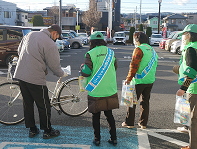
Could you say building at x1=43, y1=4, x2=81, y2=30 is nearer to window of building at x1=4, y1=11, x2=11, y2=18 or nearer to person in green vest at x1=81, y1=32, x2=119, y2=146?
window of building at x1=4, y1=11, x2=11, y2=18

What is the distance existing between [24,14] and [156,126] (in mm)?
61053

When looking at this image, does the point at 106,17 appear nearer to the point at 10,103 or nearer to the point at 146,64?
the point at 10,103

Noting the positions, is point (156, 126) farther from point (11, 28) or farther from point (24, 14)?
point (24, 14)

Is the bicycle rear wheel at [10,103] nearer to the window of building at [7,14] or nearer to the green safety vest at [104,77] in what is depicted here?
the green safety vest at [104,77]

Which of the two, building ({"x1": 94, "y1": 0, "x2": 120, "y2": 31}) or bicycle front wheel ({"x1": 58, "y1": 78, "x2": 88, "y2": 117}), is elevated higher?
building ({"x1": 94, "y1": 0, "x2": 120, "y2": 31})

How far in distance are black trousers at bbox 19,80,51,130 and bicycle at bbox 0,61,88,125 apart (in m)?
0.61

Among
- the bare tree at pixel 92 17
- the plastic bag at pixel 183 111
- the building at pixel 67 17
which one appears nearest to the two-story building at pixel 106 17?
the bare tree at pixel 92 17

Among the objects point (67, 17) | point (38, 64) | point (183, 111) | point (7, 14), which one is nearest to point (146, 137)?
point (183, 111)

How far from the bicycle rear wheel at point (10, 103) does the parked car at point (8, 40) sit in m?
6.31

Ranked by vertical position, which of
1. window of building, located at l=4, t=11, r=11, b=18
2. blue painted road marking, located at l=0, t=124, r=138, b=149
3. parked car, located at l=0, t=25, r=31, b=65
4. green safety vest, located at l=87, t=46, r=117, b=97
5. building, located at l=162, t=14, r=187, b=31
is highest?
building, located at l=162, t=14, r=187, b=31

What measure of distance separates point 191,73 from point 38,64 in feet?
7.01

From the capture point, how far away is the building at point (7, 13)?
4772cm

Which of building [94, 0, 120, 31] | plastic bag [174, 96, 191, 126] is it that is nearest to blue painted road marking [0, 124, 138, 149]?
plastic bag [174, 96, 191, 126]

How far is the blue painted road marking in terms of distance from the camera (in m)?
3.44
